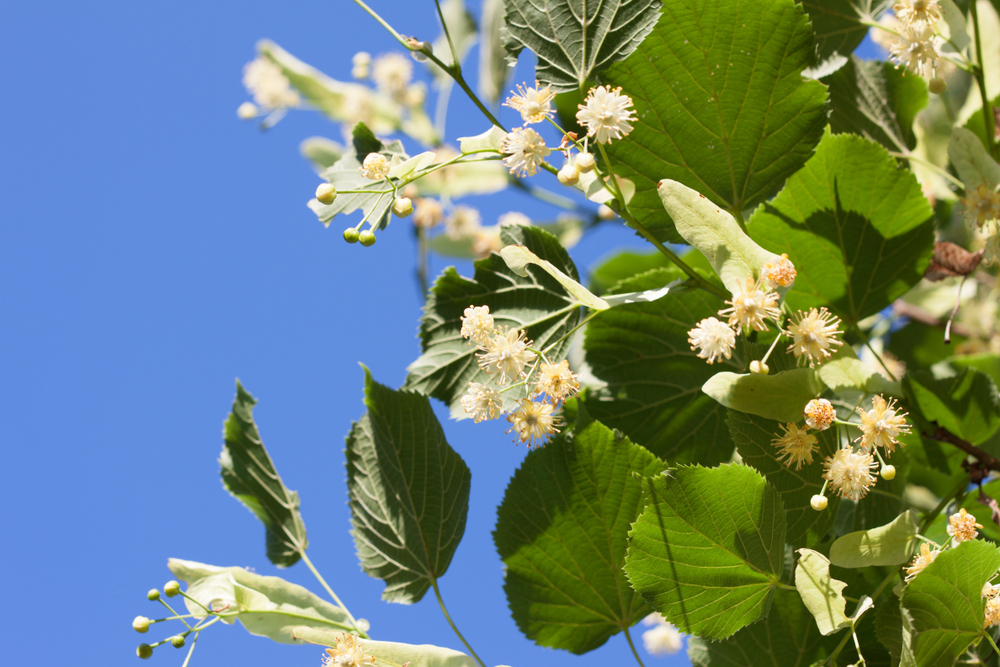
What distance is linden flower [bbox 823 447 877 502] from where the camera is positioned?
0.78 metres

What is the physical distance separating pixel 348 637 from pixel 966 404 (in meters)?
1.02

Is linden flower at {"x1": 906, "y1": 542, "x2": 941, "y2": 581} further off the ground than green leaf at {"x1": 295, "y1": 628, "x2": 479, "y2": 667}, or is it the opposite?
green leaf at {"x1": 295, "y1": 628, "x2": 479, "y2": 667}

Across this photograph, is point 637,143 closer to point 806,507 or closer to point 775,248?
point 775,248

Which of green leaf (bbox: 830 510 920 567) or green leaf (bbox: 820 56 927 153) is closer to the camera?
green leaf (bbox: 830 510 920 567)

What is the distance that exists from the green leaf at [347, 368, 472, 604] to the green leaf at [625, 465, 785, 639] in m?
0.31

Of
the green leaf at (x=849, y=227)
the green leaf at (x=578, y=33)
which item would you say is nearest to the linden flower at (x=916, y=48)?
the green leaf at (x=849, y=227)

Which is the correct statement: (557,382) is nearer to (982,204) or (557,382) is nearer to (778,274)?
(778,274)

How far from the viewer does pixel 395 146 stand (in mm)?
995

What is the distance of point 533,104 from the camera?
795mm

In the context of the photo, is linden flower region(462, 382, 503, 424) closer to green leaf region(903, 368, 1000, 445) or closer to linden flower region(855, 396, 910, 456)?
linden flower region(855, 396, 910, 456)

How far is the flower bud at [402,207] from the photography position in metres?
0.82

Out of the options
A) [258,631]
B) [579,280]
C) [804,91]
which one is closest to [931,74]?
[804,91]

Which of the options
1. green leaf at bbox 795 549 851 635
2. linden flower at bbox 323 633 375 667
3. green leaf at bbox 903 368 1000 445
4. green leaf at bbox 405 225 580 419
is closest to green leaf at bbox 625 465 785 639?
green leaf at bbox 795 549 851 635

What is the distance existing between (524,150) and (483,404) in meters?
0.30
